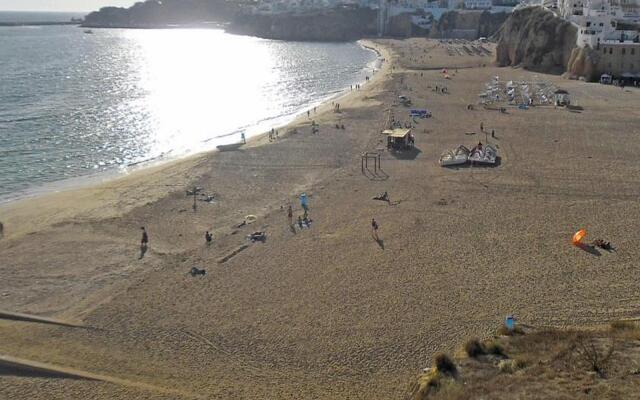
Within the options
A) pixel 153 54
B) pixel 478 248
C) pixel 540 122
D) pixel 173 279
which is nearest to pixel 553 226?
pixel 478 248

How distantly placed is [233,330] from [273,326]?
1.00 m

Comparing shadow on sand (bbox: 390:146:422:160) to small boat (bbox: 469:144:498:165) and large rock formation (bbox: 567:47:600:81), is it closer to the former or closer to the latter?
small boat (bbox: 469:144:498:165)

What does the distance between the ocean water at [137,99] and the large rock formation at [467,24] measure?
18739 mm

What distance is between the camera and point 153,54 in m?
97.8

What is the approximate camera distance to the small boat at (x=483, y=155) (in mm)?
26250

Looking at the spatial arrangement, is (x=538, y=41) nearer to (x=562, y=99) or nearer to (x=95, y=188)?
(x=562, y=99)

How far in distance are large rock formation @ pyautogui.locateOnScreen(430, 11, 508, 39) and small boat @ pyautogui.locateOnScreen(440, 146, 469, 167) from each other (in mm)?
81748

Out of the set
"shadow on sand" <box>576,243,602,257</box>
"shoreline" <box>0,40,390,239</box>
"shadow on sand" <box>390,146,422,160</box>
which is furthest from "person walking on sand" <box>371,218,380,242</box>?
"shoreline" <box>0,40,390,239</box>

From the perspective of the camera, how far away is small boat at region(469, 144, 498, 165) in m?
26.2

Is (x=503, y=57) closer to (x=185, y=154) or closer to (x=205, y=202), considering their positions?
(x=185, y=154)

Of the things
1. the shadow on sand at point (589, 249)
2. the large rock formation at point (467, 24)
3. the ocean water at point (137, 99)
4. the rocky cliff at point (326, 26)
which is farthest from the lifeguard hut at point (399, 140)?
the rocky cliff at point (326, 26)

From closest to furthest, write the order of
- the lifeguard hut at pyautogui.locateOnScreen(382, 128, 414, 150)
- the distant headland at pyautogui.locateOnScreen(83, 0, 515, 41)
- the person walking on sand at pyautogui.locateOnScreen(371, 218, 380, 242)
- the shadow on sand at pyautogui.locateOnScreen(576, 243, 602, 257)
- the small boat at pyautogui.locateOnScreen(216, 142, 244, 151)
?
the shadow on sand at pyautogui.locateOnScreen(576, 243, 602, 257) < the person walking on sand at pyautogui.locateOnScreen(371, 218, 380, 242) < the lifeguard hut at pyautogui.locateOnScreen(382, 128, 414, 150) < the small boat at pyautogui.locateOnScreen(216, 142, 244, 151) < the distant headland at pyautogui.locateOnScreen(83, 0, 515, 41)

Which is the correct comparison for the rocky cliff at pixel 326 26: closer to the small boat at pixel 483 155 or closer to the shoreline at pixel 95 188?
the shoreline at pixel 95 188

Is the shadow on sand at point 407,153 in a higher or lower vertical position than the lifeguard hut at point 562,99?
lower
